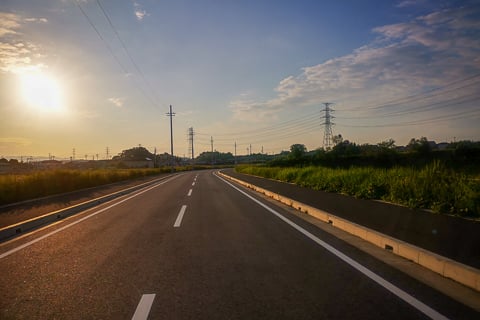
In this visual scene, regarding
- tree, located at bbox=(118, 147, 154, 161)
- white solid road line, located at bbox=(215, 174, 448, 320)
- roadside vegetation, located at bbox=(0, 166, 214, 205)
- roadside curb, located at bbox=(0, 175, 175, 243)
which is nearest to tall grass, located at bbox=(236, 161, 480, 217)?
white solid road line, located at bbox=(215, 174, 448, 320)

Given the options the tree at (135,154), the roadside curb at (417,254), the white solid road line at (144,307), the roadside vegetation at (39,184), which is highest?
the tree at (135,154)

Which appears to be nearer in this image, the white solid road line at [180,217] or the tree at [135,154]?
the white solid road line at [180,217]

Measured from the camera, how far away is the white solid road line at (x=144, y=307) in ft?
12.6

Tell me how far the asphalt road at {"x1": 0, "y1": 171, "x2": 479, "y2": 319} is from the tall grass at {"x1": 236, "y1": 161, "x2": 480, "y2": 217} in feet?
12.3

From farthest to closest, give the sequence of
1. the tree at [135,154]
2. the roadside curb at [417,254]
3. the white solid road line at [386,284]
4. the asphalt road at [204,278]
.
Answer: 1. the tree at [135,154]
2. the roadside curb at [417,254]
3. the asphalt road at [204,278]
4. the white solid road line at [386,284]

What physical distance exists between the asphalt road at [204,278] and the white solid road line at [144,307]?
1cm

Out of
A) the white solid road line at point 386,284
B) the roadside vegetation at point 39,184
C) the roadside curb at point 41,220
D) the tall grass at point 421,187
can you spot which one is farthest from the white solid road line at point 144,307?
the roadside vegetation at point 39,184

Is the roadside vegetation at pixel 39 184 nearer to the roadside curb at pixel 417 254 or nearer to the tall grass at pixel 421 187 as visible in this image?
the roadside curb at pixel 417 254

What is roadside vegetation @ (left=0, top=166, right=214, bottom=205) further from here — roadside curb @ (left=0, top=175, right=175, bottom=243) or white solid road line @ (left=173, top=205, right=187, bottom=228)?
white solid road line @ (left=173, top=205, right=187, bottom=228)

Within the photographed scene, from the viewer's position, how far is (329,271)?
5.34 m

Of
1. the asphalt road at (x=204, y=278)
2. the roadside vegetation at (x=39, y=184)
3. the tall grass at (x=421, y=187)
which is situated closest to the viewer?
the asphalt road at (x=204, y=278)

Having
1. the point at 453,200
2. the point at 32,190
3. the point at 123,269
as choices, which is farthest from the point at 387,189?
the point at 32,190

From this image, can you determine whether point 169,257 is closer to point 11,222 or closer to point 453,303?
point 453,303

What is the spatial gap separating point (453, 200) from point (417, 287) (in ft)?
19.1
